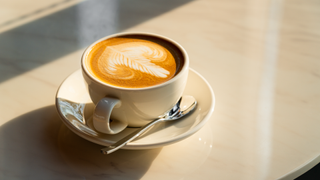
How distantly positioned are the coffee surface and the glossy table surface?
0.13 m

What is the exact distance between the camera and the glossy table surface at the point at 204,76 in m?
0.56

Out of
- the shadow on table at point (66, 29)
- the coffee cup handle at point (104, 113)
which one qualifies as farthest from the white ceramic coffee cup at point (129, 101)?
the shadow on table at point (66, 29)

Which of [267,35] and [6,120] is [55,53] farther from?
[267,35]

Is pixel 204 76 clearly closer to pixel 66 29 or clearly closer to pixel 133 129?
pixel 133 129

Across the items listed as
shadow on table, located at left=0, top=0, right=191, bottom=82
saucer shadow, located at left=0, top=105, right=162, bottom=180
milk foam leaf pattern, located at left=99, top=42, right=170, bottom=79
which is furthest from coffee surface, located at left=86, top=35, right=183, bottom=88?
shadow on table, located at left=0, top=0, right=191, bottom=82

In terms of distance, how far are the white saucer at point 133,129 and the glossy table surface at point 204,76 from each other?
33 mm

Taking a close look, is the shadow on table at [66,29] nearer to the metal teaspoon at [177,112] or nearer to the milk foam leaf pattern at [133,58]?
the milk foam leaf pattern at [133,58]

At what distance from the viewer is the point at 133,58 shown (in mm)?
644

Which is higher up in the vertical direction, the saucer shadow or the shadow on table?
the shadow on table

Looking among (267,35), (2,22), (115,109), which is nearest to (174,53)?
(115,109)

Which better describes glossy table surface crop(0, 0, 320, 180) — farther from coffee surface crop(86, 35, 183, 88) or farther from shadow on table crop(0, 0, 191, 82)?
coffee surface crop(86, 35, 183, 88)

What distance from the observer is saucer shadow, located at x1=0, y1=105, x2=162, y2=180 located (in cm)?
54

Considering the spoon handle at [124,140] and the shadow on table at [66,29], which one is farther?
the shadow on table at [66,29]

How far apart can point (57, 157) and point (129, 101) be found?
0.17 m
